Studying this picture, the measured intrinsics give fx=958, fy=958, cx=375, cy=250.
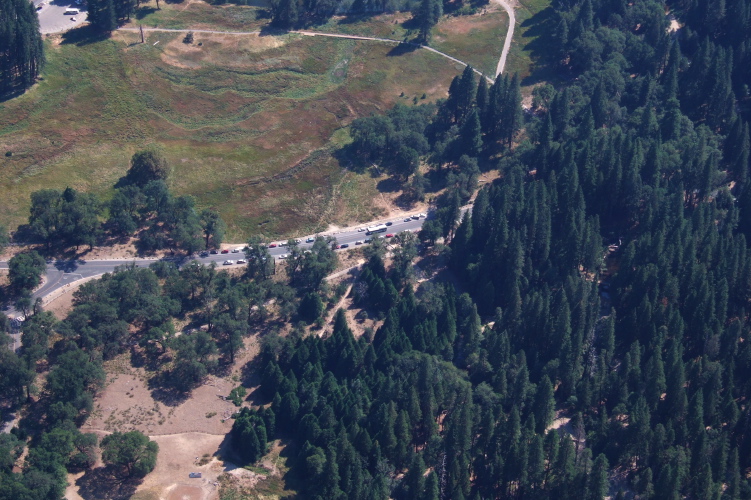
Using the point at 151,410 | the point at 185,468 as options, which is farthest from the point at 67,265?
the point at 185,468

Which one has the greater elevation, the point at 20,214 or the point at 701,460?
the point at 20,214

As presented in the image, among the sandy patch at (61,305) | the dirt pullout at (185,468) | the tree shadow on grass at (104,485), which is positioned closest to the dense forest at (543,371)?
the dirt pullout at (185,468)

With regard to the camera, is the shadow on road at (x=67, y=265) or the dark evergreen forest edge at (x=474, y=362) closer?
the dark evergreen forest edge at (x=474, y=362)

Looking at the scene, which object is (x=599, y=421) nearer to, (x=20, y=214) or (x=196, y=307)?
(x=196, y=307)

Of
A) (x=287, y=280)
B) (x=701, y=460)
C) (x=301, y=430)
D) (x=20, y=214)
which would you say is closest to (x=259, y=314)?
(x=287, y=280)

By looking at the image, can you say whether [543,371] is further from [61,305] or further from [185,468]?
[61,305]

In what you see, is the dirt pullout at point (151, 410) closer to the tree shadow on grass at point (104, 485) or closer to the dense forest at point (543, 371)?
the dense forest at point (543, 371)
